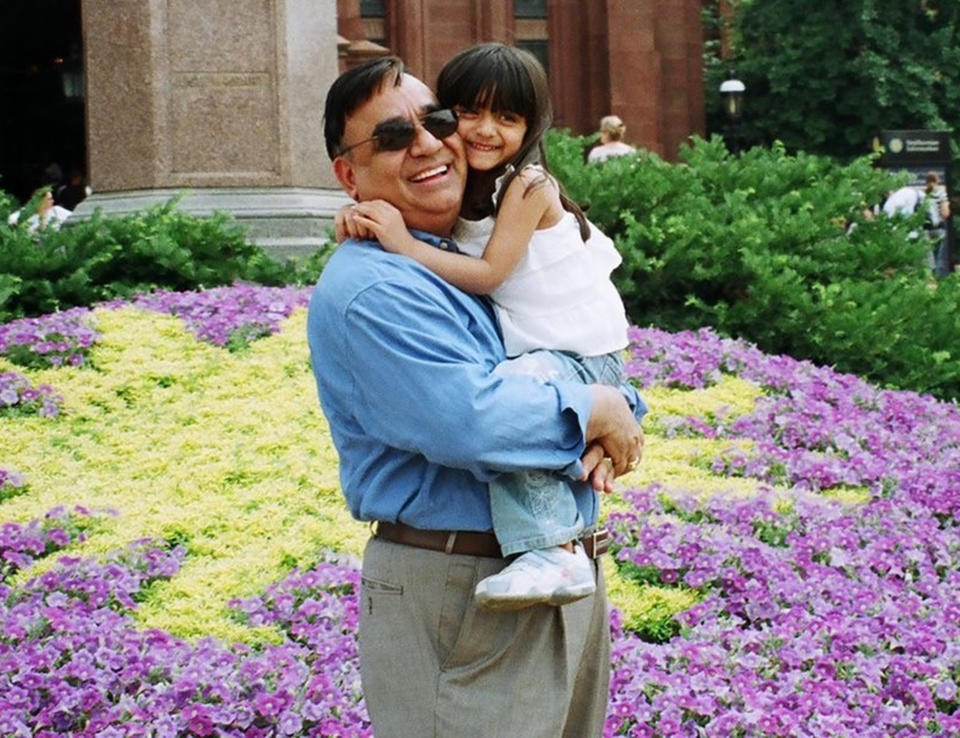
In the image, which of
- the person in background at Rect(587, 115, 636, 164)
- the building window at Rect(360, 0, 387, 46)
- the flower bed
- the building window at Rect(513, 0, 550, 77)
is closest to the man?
the flower bed

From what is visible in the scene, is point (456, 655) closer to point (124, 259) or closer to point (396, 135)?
point (396, 135)

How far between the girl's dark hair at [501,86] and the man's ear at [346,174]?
220 millimetres

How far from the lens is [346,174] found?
9.44 ft

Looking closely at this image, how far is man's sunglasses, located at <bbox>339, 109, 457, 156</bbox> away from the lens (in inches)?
108

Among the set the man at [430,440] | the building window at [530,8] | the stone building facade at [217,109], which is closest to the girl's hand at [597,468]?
the man at [430,440]

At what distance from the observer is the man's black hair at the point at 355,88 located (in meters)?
2.77

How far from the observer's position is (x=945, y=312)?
10047 mm

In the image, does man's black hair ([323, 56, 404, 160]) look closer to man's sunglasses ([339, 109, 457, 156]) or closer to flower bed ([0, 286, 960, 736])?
man's sunglasses ([339, 109, 457, 156])

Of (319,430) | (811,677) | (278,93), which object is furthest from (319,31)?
(811,677)

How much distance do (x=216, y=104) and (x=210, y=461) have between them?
444 centimetres

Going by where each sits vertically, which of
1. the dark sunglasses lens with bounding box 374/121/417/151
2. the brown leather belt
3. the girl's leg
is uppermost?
the dark sunglasses lens with bounding box 374/121/417/151

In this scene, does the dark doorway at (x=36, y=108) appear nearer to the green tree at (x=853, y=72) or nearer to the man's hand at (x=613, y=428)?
the green tree at (x=853, y=72)

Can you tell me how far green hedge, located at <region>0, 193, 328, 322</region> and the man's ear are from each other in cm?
631

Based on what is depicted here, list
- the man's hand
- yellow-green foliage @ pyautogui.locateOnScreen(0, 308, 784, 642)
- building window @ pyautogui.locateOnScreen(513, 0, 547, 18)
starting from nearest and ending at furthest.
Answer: the man's hand
yellow-green foliage @ pyautogui.locateOnScreen(0, 308, 784, 642)
building window @ pyautogui.locateOnScreen(513, 0, 547, 18)
